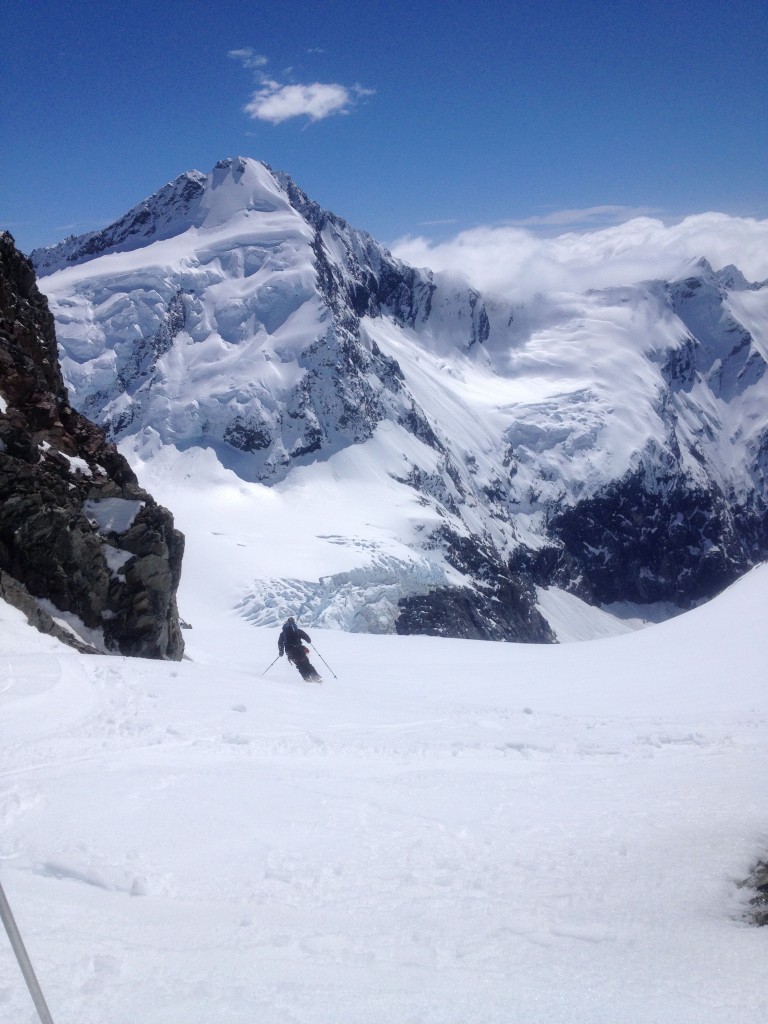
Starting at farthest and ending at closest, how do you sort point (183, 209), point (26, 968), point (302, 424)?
1. point (183, 209)
2. point (302, 424)
3. point (26, 968)

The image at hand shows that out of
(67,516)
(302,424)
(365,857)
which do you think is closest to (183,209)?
(302,424)

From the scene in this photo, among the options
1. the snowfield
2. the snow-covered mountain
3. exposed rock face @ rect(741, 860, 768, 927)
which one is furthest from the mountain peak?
exposed rock face @ rect(741, 860, 768, 927)

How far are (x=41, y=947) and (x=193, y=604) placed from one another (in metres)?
60.3

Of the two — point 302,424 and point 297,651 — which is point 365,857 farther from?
point 302,424

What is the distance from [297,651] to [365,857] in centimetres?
1110

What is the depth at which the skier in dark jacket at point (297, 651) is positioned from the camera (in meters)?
16.9

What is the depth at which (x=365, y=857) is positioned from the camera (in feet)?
20.8

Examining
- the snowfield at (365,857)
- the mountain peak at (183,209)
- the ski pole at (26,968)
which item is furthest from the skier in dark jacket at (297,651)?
the mountain peak at (183,209)

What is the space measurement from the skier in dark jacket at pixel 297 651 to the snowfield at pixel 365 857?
14.6 feet

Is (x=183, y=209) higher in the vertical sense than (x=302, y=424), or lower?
higher

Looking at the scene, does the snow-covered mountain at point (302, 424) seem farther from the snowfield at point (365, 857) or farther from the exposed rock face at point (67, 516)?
the snowfield at point (365, 857)

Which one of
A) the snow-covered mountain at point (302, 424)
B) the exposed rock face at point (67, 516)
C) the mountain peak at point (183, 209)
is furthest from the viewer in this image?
the mountain peak at point (183, 209)

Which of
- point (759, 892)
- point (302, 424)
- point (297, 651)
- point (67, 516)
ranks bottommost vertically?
point (759, 892)

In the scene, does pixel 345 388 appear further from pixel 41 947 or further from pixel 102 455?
pixel 41 947
